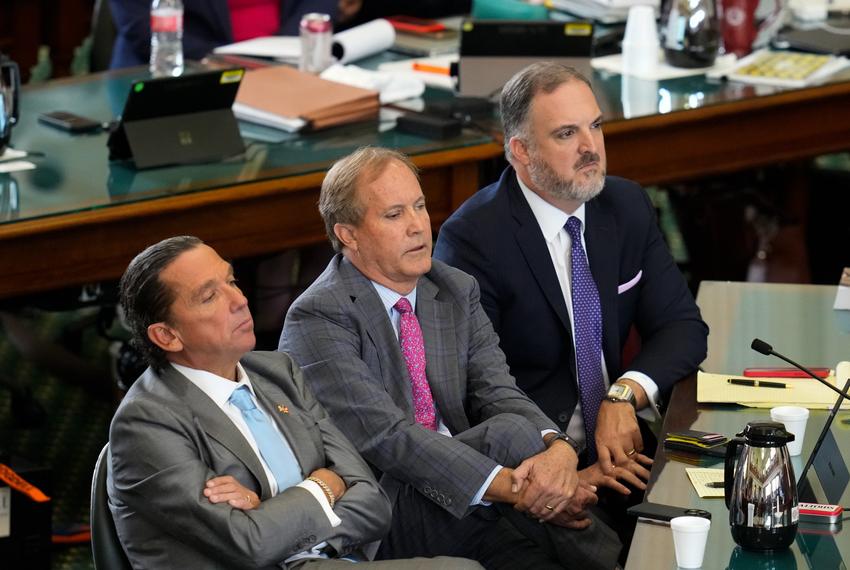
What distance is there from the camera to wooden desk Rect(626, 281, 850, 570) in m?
2.01

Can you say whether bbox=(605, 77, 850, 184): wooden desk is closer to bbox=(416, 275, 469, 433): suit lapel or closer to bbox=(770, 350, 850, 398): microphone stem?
bbox=(416, 275, 469, 433): suit lapel

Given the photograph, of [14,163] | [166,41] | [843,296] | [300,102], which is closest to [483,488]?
[843,296]

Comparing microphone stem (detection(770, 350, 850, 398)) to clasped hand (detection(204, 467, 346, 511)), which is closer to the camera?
clasped hand (detection(204, 467, 346, 511))

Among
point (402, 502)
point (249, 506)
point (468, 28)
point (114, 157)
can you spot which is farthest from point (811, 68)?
point (249, 506)

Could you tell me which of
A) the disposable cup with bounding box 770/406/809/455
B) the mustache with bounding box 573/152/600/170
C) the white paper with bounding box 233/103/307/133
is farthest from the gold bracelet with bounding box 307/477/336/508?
the white paper with bounding box 233/103/307/133

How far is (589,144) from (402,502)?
85cm

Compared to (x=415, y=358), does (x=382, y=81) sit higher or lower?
higher

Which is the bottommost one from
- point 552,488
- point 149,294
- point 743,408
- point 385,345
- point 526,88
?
point 552,488

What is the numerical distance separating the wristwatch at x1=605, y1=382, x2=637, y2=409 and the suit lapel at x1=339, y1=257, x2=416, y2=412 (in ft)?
1.51

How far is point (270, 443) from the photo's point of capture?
2.26m

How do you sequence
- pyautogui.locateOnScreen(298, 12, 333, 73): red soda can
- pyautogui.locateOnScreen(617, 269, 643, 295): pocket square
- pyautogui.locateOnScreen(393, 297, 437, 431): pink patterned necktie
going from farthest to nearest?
pyautogui.locateOnScreen(298, 12, 333, 73): red soda can
pyautogui.locateOnScreen(617, 269, 643, 295): pocket square
pyautogui.locateOnScreen(393, 297, 437, 431): pink patterned necktie

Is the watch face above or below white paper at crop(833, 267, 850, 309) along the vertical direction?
below

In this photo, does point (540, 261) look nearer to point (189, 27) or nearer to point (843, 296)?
point (843, 296)

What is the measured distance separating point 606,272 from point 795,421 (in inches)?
26.9
